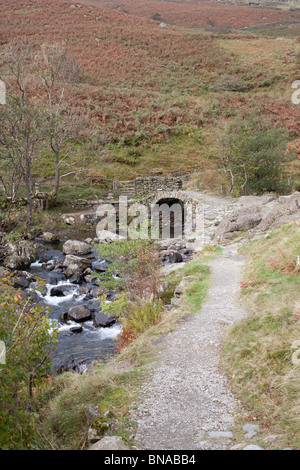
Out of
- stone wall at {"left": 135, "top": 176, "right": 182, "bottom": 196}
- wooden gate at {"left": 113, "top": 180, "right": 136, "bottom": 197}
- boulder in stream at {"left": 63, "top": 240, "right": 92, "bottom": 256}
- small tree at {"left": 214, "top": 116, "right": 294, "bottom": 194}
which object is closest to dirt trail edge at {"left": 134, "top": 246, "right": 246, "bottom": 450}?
boulder in stream at {"left": 63, "top": 240, "right": 92, "bottom": 256}

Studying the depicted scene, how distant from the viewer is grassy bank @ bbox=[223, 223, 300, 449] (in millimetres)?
3900

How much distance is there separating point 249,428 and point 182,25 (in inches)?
2641

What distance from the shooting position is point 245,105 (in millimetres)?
Answer: 36250

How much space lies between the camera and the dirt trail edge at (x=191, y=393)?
3.77 m

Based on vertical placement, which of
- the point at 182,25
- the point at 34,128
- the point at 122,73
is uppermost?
the point at 182,25

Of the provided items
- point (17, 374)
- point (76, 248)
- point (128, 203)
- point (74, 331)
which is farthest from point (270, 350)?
point (128, 203)

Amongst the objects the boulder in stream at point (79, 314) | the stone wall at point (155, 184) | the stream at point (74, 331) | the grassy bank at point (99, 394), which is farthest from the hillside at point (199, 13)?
the grassy bank at point (99, 394)

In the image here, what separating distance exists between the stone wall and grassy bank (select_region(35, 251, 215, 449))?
56.5 feet

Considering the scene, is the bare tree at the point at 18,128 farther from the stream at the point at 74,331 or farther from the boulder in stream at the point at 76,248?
the stream at the point at 74,331

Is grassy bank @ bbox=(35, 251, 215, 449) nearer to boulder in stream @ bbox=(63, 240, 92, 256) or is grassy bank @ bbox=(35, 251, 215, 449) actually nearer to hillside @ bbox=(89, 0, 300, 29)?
boulder in stream @ bbox=(63, 240, 92, 256)

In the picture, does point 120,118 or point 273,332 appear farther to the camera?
point 120,118
